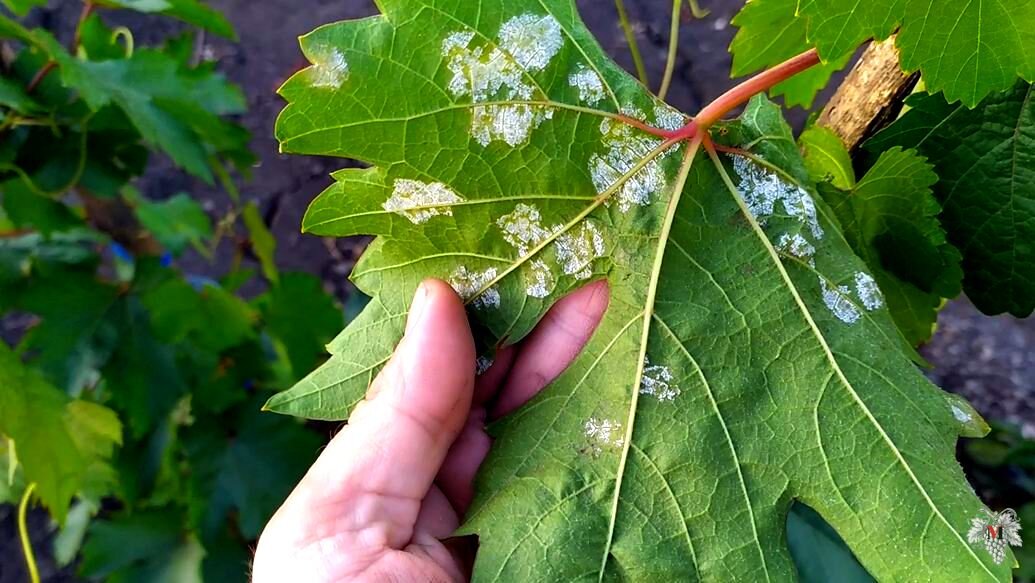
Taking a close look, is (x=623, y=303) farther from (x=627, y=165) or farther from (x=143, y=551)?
(x=143, y=551)

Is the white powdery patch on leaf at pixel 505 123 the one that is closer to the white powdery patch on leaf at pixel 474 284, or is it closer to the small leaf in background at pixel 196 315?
the white powdery patch on leaf at pixel 474 284

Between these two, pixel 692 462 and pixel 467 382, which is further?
pixel 467 382

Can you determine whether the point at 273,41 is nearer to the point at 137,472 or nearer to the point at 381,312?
the point at 137,472

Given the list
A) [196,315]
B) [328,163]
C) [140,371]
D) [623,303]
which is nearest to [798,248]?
[623,303]

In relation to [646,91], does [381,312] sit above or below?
below

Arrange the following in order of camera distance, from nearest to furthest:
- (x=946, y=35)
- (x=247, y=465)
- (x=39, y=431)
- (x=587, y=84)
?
(x=946, y=35) < (x=587, y=84) < (x=39, y=431) < (x=247, y=465)

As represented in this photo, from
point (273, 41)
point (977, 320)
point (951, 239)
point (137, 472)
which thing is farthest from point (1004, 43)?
point (273, 41)

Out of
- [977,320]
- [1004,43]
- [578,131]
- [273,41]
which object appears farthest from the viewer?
[273,41]
